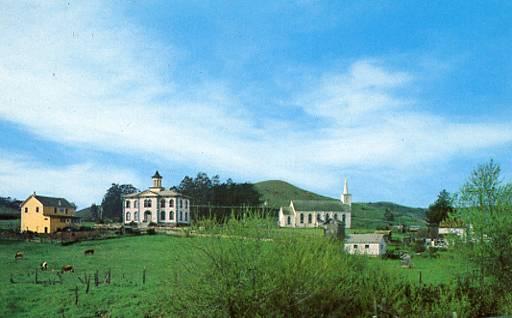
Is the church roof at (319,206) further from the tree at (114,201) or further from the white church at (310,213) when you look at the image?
the tree at (114,201)

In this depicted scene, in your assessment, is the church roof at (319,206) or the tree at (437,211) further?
A: the church roof at (319,206)

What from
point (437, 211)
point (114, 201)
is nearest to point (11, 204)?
point (114, 201)

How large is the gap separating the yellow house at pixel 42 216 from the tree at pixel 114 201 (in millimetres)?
59704

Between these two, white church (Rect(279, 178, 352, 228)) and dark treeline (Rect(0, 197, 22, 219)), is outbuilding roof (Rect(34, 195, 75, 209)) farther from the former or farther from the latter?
white church (Rect(279, 178, 352, 228))

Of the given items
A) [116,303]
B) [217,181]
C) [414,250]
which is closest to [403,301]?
[116,303]

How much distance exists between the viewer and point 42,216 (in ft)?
300

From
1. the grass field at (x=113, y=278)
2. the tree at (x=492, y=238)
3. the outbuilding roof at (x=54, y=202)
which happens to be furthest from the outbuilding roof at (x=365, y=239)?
the outbuilding roof at (x=54, y=202)

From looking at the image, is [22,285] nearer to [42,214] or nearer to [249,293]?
[249,293]

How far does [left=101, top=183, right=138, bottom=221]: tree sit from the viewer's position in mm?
155500

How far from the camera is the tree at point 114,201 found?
510ft

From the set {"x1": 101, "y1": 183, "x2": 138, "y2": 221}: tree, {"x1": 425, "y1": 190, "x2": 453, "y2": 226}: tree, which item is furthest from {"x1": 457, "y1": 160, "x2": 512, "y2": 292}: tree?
{"x1": 101, "y1": 183, "x2": 138, "y2": 221}: tree

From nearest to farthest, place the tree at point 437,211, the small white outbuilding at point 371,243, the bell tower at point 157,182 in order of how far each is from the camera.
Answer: the small white outbuilding at point 371,243, the tree at point 437,211, the bell tower at point 157,182

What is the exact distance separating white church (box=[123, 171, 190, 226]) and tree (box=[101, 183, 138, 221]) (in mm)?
48994

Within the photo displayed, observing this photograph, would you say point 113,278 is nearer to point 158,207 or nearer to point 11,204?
point 158,207
